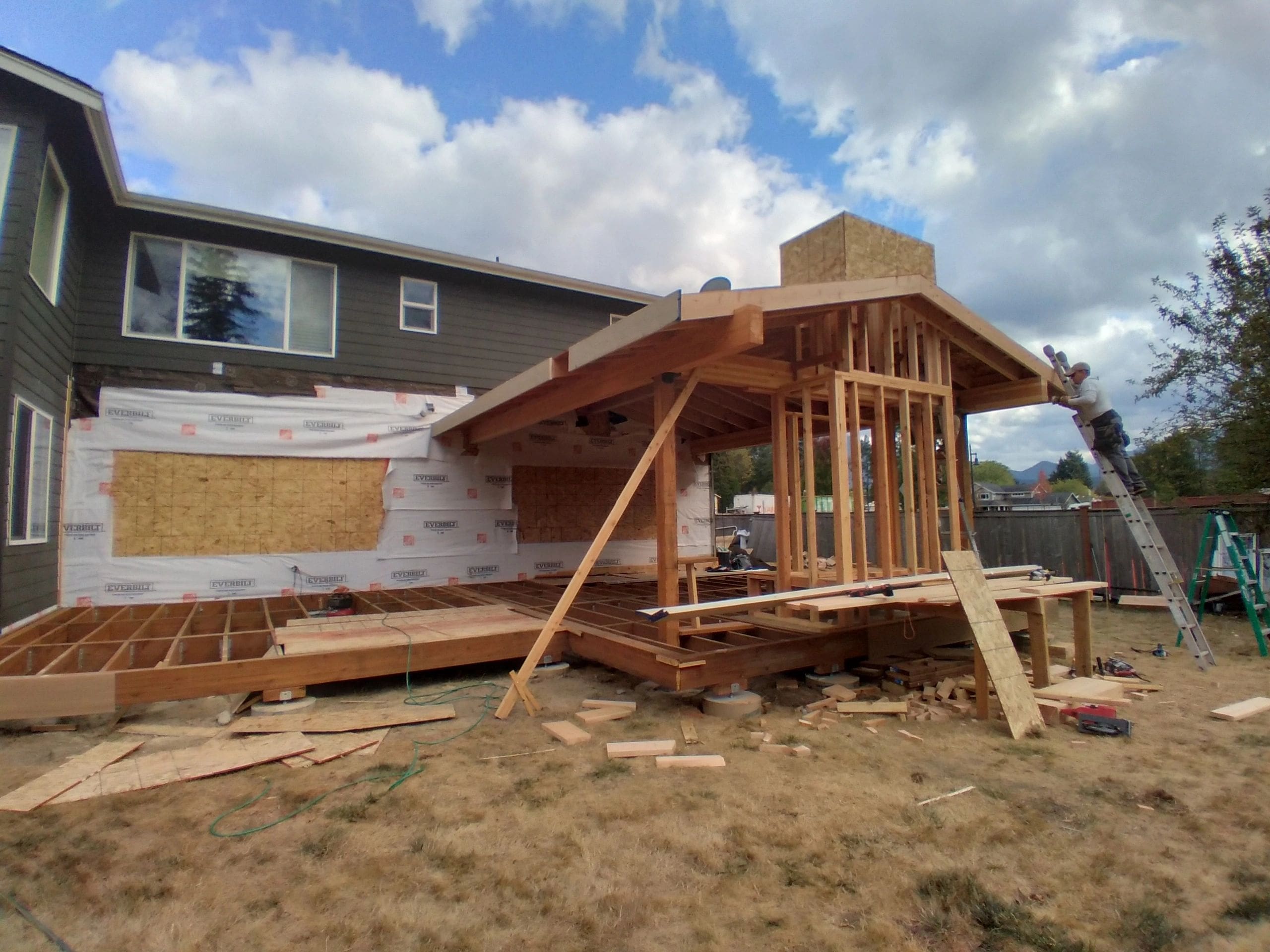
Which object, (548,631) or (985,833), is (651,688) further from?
(985,833)

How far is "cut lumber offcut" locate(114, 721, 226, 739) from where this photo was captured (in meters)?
4.66

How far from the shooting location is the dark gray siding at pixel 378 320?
8695 millimetres

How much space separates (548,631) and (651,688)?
121cm

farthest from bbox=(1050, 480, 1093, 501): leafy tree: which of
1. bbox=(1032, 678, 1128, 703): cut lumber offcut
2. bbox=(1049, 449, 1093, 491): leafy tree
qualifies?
bbox=(1032, 678, 1128, 703): cut lumber offcut

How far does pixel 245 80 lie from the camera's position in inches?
377

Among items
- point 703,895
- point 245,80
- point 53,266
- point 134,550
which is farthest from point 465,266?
point 703,895

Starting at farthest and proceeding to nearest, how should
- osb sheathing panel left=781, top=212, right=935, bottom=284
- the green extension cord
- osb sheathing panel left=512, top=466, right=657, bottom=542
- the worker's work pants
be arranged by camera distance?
osb sheathing panel left=512, top=466, right=657, bottom=542 → the worker's work pants → osb sheathing panel left=781, top=212, right=935, bottom=284 → the green extension cord

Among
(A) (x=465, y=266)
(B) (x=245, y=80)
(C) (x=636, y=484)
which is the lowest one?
(C) (x=636, y=484)

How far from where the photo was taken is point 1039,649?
209 inches

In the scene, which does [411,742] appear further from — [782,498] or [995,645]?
[995,645]

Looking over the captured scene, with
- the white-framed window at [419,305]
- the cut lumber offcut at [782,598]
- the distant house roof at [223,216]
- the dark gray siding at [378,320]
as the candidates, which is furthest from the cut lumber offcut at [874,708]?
the white-framed window at [419,305]

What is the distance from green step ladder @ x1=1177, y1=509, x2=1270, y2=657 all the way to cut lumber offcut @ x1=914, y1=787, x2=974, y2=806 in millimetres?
5323

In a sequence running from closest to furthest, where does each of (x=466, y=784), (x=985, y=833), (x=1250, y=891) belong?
(x=1250, y=891) < (x=985, y=833) < (x=466, y=784)

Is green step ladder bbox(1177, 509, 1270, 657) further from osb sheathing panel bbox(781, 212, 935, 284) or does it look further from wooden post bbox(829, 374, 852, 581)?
osb sheathing panel bbox(781, 212, 935, 284)
